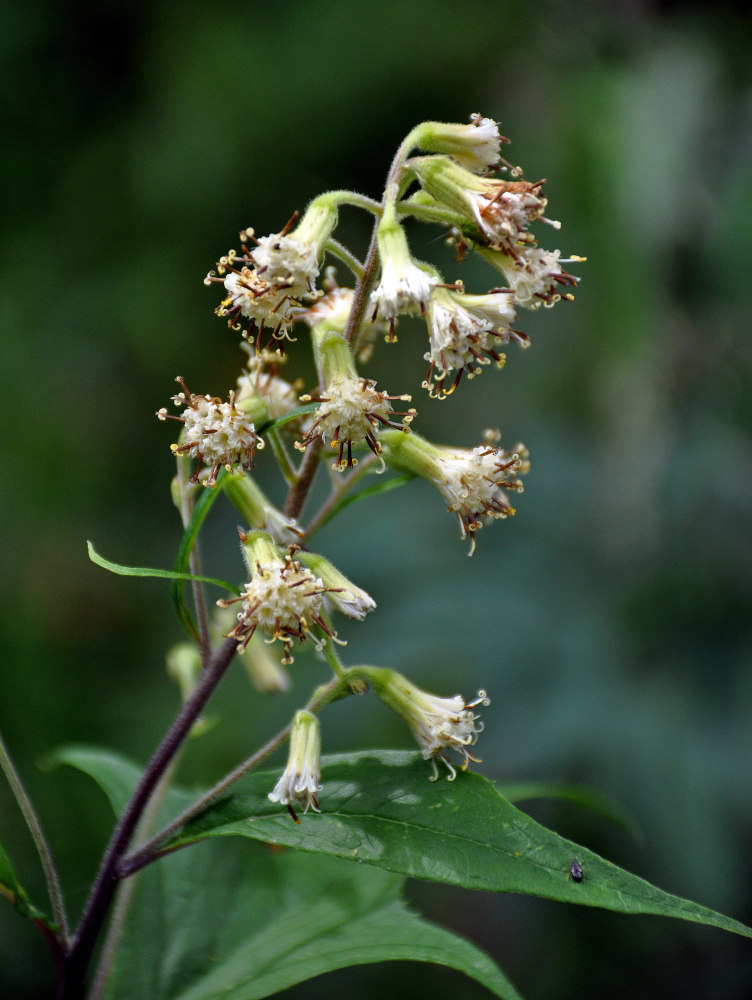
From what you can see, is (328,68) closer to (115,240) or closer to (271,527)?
(115,240)

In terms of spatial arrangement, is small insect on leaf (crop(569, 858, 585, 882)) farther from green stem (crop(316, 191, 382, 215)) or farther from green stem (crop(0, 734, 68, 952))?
green stem (crop(316, 191, 382, 215))

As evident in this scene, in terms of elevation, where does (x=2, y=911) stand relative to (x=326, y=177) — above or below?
below

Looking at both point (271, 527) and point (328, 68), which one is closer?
point (271, 527)

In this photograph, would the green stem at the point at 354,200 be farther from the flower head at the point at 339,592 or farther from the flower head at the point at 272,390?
the flower head at the point at 339,592

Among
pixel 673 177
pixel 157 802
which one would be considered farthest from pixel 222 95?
pixel 157 802

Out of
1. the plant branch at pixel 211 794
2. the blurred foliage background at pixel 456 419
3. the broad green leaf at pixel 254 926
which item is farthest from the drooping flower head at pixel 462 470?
the blurred foliage background at pixel 456 419

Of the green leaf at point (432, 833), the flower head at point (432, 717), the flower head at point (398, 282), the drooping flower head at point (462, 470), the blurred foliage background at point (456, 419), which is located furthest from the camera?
the blurred foliage background at point (456, 419)
